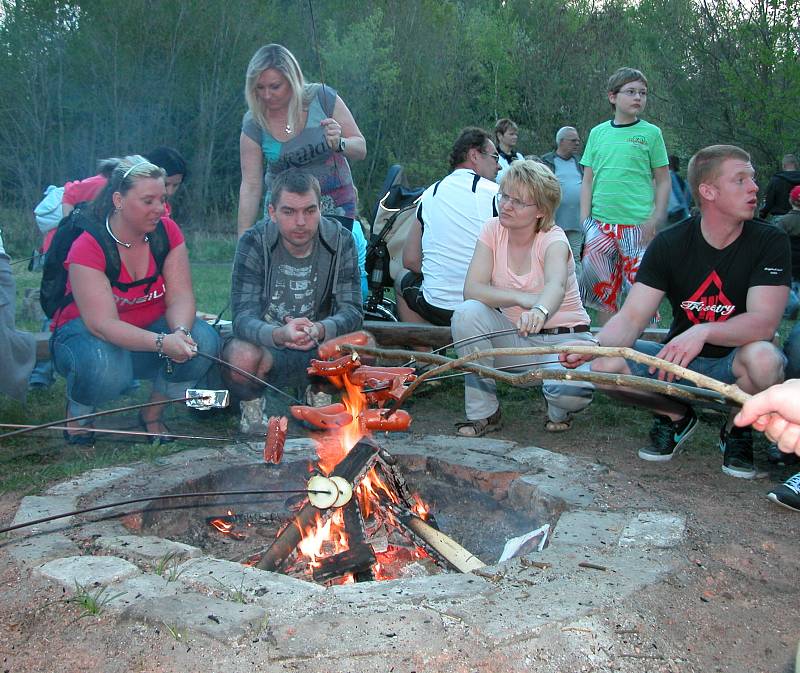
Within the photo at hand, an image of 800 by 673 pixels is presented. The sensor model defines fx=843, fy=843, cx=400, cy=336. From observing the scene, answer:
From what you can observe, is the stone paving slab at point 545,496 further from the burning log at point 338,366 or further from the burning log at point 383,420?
the burning log at point 338,366

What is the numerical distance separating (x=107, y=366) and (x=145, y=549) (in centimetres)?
179

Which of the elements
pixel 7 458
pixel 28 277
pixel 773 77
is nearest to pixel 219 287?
pixel 28 277

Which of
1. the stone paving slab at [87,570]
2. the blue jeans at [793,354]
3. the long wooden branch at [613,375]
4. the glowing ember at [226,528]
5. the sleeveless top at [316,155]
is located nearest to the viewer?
the long wooden branch at [613,375]

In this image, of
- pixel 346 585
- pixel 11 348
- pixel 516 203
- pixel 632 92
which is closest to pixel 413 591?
pixel 346 585

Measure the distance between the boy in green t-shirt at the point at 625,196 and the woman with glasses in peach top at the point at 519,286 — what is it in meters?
1.53

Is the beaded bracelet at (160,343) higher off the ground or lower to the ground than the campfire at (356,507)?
higher

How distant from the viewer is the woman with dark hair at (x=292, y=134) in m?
5.00

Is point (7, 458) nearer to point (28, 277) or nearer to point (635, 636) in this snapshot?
point (635, 636)

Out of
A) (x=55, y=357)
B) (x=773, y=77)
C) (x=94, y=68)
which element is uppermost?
(x=94, y=68)

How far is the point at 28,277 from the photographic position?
38.7ft

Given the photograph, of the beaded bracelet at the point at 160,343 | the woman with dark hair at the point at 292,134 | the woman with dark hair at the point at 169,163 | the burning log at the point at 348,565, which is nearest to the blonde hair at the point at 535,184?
the woman with dark hair at the point at 292,134

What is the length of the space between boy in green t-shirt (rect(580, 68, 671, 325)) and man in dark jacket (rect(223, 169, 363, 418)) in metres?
2.09

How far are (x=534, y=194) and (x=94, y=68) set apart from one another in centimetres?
1313

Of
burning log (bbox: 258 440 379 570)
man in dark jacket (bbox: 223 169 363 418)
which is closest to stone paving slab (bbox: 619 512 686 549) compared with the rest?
burning log (bbox: 258 440 379 570)
